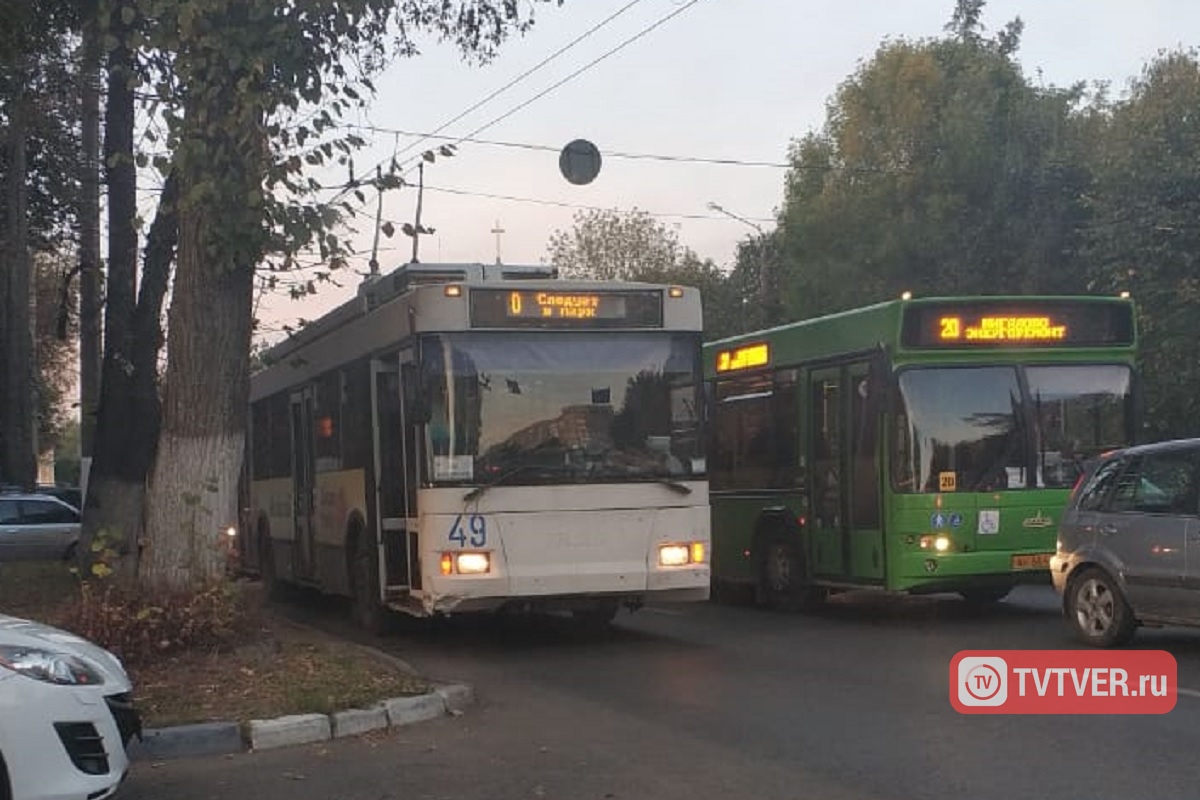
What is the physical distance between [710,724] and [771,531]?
7243 mm

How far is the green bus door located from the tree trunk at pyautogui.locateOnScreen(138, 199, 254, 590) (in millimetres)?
6144

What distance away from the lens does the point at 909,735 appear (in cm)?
823

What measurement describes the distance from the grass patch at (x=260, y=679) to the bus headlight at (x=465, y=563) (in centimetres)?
Answer: 94

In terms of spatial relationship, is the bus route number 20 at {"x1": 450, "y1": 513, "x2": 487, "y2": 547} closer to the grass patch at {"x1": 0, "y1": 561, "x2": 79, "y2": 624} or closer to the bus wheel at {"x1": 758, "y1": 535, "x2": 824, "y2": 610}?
the grass patch at {"x1": 0, "y1": 561, "x2": 79, "y2": 624}

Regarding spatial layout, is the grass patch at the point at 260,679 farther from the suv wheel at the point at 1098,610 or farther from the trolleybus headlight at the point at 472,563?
the suv wheel at the point at 1098,610

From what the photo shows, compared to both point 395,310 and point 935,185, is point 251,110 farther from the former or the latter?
point 935,185

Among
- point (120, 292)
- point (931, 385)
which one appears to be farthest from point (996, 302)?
point (120, 292)

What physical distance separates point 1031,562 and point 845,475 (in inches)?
80.2

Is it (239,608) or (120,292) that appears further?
(120,292)

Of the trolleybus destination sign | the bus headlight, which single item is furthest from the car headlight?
the trolleybus destination sign

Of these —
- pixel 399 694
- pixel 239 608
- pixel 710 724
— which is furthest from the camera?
pixel 239 608

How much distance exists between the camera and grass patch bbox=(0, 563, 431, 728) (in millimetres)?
8883

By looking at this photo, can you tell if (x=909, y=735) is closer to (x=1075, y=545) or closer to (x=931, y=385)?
(x=1075, y=545)

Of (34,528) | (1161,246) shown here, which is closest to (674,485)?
(1161,246)
